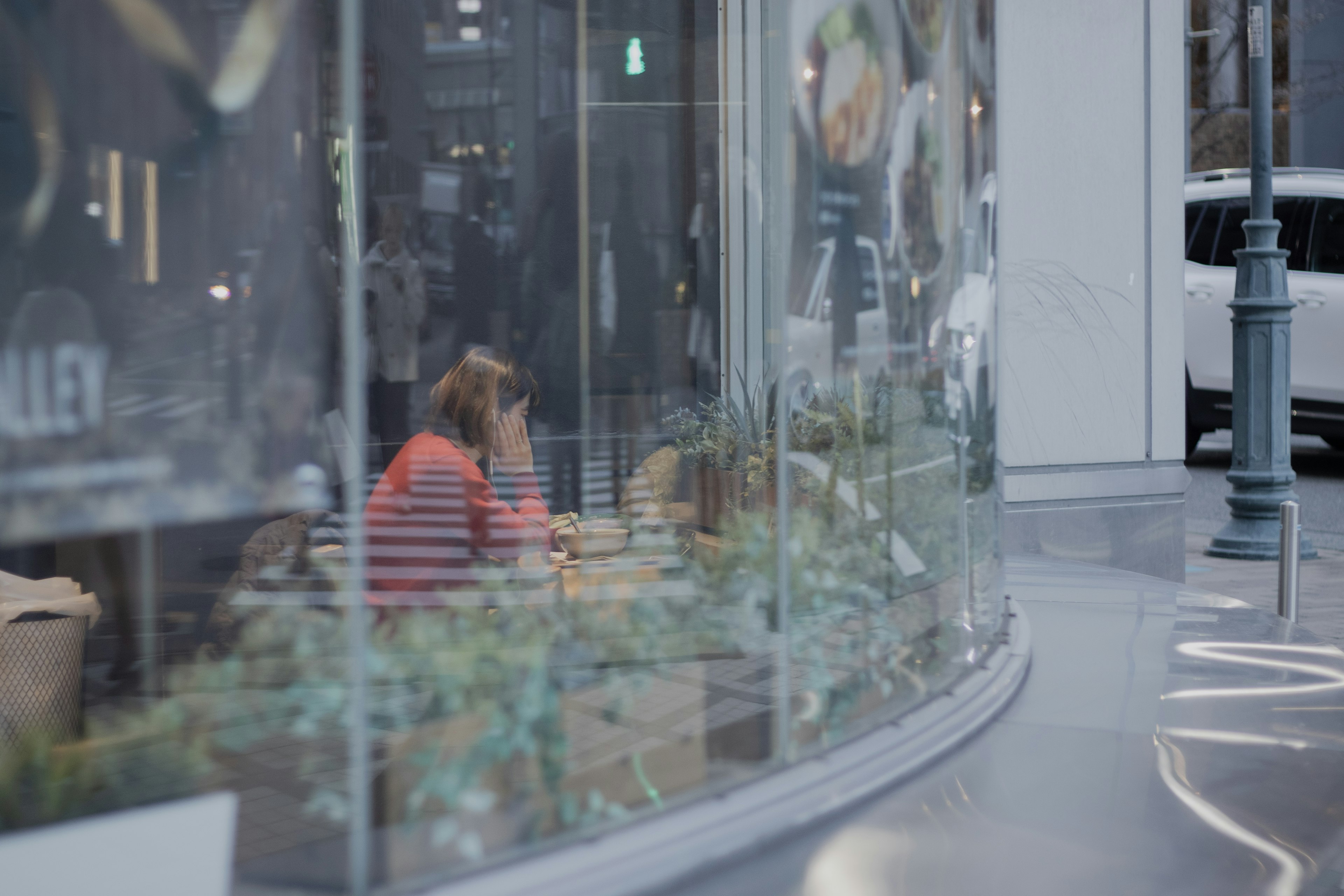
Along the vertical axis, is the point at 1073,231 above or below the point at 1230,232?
below

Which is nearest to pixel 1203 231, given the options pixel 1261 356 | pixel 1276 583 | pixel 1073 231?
pixel 1261 356

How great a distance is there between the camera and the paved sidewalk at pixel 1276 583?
20.2 ft

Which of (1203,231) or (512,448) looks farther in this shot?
(1203,231)

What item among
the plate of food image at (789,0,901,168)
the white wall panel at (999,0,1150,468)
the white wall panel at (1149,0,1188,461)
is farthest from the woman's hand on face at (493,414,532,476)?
the white wall panel at (1149,0,1188,461)

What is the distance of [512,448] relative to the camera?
4.57m

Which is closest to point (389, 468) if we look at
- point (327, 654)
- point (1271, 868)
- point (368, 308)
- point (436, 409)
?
Result: point (436, 409)

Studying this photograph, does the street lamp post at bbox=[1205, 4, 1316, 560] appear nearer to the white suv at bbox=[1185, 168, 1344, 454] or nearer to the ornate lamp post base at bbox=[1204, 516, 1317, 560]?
the ornate lamp post base at bbox=[1204, 516, 1317, 560]

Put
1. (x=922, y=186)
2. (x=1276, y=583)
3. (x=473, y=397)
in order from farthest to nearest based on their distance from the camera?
1. (x=1276, y=583)
2. (x=473, y=397)
3. (x=922, y=186)

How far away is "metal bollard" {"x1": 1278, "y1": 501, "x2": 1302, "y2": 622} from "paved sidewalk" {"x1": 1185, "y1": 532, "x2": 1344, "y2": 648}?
32 centimetres

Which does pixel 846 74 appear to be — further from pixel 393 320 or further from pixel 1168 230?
pixel 1168 230

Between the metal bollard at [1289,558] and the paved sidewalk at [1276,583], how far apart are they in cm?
32

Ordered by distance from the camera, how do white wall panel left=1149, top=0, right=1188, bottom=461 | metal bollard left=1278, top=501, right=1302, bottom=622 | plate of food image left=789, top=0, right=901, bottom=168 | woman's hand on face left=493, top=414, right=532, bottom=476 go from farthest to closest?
white wall panel left=1149, top=0, right=1188, bottom=461
metal bollard left=1278, top=501, right=1302, bottom=622
woman's hand on face left=493, top=414, right=532, bottom=476
plate of food image left=789, top=0, right=901, bottom=168

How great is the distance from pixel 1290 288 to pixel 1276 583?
448 centimetres

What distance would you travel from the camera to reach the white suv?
10258 millimetres
